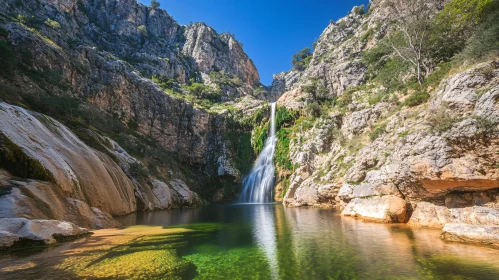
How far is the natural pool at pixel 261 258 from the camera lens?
7.71 metres

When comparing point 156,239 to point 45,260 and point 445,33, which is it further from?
point 445,33

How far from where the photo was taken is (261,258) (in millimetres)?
9984

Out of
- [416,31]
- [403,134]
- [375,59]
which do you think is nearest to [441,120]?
[403,134]

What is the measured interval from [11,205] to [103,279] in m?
6.88

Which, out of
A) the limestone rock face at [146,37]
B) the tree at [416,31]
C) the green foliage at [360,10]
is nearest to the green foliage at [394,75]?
the tree at [416,31]

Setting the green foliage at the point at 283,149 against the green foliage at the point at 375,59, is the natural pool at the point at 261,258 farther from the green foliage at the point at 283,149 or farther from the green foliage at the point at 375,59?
the green foliage at the point at 375,59

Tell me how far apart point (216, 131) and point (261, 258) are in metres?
53.3

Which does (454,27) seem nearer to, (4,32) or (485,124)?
(485,124)

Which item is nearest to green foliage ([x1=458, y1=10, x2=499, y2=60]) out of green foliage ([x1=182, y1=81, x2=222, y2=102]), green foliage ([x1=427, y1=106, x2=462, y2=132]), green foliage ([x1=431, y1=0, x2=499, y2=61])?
green foliage ([x1=427, y1=106, x2=462, y2=132])

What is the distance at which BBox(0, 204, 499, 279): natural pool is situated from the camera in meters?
7.71

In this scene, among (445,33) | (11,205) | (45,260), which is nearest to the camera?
(45,260)

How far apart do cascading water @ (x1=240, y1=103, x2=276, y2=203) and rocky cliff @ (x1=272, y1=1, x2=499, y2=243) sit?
10.9 ft

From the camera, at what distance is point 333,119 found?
40.5m

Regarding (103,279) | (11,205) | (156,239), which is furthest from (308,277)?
(11,205)
